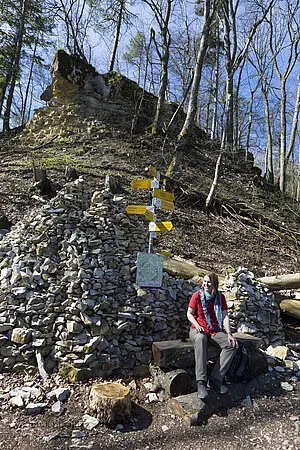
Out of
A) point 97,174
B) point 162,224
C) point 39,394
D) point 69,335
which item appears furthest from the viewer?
point 97,174

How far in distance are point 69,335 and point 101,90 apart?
46.2 ft

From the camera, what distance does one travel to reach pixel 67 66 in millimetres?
14984

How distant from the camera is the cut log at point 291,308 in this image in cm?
540

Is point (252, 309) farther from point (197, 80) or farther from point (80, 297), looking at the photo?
point (197, 80)

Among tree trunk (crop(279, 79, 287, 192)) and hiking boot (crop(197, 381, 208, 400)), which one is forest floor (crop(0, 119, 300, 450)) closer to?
hiking boot (crop(197, 381, 208, 400))

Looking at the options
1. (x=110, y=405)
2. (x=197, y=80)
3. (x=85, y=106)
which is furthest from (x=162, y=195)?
(x=85, y=106)

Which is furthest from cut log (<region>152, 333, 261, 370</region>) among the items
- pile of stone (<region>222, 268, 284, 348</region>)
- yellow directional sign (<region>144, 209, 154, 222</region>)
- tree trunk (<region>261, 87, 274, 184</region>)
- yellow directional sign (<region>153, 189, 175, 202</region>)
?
tree trunk (<region>261, 87, 274, 184</region>)

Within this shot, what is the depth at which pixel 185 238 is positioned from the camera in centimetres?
762

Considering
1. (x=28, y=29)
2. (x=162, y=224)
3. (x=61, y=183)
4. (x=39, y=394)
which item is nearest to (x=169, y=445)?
(x=39, y=394)

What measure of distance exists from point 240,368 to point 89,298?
Result: 201 centimetres

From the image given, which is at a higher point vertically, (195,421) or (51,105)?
(51,105)

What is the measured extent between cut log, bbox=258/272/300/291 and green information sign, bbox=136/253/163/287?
2.24m

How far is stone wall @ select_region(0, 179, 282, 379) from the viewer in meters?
3.94

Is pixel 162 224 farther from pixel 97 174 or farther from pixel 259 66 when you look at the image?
pixel 259 66
